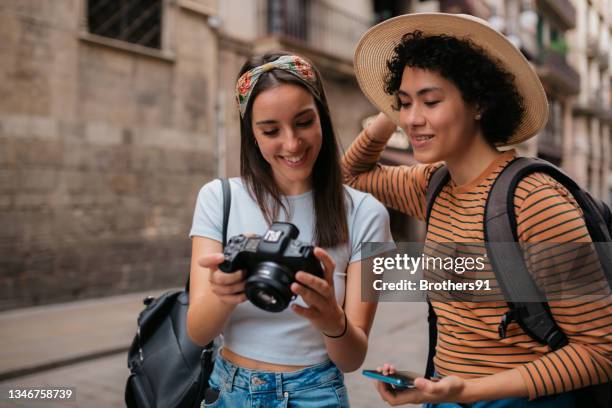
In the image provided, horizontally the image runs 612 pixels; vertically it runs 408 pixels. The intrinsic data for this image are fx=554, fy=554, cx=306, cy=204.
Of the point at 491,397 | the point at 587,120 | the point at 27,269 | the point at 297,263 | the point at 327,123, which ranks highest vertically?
the point at 587,120

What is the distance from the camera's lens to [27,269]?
24.8 ft

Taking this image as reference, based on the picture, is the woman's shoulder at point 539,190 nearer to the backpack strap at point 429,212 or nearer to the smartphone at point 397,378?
the backpack strap at point 429,212

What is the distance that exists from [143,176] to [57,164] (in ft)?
4.61

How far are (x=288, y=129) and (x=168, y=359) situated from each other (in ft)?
2.78

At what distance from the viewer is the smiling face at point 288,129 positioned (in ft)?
5.14

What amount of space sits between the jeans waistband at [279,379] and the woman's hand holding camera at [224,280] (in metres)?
0.37

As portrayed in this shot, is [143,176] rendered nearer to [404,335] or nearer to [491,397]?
[404,335]

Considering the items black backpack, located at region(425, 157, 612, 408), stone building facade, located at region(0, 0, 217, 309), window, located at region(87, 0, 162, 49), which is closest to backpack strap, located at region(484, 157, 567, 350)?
black backpack, located at region(425, 157, 612, 408)

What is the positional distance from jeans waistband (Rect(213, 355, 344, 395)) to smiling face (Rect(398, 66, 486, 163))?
67 centimetres

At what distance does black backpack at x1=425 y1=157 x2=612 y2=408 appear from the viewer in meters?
1.31

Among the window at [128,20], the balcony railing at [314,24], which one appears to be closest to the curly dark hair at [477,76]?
the window at [128,20]

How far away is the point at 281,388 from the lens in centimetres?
152

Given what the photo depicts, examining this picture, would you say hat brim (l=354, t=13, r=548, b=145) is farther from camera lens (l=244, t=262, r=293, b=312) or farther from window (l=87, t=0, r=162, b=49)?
window (l=87, t=0, r=162, b=49)

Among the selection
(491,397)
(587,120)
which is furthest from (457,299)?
(587,120)
